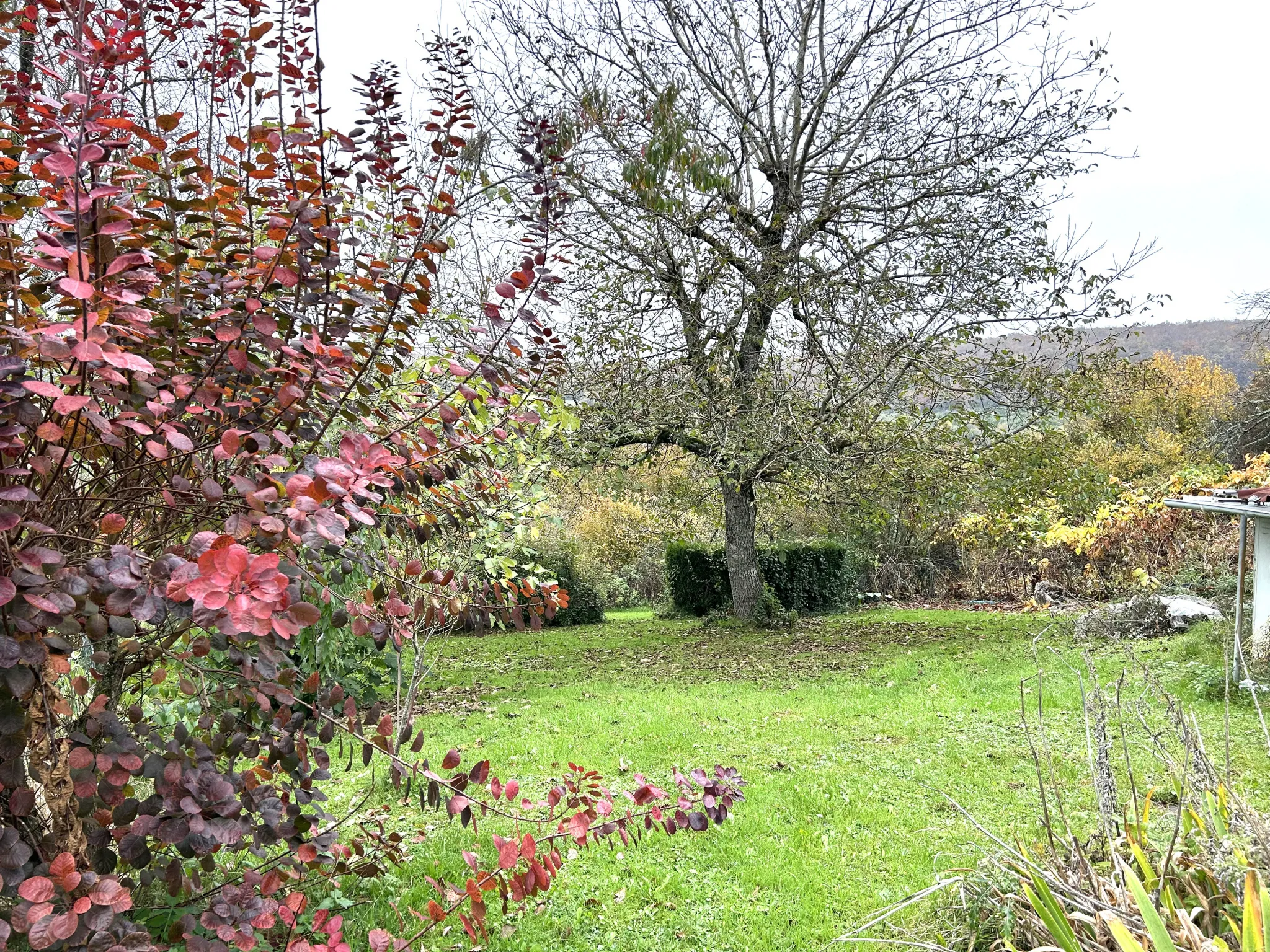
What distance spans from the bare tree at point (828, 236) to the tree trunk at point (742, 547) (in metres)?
1.87

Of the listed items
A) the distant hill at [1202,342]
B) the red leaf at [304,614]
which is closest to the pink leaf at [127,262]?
the red leaf at [304,614]

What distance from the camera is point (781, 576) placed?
50.6ft

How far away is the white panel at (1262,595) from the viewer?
6.85 meters

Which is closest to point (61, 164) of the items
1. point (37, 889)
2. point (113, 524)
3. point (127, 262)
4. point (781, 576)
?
point (127, 262)

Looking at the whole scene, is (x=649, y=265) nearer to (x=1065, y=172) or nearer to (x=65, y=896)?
(x=1065, y=172)

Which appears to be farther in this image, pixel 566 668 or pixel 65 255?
pixel 566 668

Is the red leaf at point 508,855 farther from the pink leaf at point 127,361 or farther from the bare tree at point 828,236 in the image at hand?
the bare tree at point 828,236

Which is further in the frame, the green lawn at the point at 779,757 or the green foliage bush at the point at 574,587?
the green foliage bush at the point at 574,587

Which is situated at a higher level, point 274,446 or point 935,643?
point 274,446

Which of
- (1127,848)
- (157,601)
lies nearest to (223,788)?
(157,601)

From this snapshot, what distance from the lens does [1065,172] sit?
1005 cm

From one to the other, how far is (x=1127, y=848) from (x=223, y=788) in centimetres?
264

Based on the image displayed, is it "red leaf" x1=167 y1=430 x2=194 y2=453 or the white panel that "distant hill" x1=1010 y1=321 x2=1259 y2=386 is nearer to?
the white panel

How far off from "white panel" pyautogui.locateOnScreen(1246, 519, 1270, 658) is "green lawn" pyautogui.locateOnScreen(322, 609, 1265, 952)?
480mm
